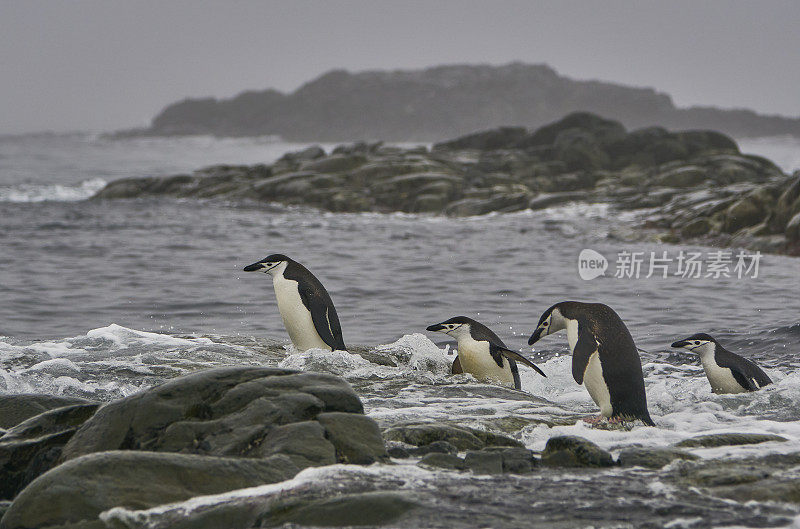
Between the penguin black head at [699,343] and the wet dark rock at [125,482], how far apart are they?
201 inches

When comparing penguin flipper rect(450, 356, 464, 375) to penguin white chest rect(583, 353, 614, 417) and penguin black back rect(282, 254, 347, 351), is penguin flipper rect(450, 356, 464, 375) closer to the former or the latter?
penguin black back rect(282, 254, 347, 351)

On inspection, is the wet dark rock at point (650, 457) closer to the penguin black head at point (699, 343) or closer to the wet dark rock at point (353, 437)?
the wet dark rock at point (353, 437)

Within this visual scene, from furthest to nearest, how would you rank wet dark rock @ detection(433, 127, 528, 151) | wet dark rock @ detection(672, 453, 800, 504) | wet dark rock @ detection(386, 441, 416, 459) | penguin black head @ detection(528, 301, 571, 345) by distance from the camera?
wet dark rock @ detection(433, 127, 528, 151) → penguin black head @ detection(528, 301, 571, 345) → wet dark rock @ detection(386, 441, 416, 459) → wet dark rock @ detection(672, 453, 800, 504)

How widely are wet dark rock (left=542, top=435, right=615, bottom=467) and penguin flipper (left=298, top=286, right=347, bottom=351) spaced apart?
4.03 metres

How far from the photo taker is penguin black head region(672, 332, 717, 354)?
836cm

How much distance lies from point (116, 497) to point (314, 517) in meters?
0.93

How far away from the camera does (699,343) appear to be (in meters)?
8.47

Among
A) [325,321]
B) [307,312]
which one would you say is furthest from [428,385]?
[307,312]

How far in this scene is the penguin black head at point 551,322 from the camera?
751cm

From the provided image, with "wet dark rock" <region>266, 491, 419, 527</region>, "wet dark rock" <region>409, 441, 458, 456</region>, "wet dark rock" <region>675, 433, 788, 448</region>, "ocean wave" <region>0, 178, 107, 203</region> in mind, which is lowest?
"wet dark rock" <region>675, 433, 788, 448</region>

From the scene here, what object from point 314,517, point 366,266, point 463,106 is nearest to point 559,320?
point 314,517

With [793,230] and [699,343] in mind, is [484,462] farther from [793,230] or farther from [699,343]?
[793,230]

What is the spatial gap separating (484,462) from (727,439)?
1668 mm

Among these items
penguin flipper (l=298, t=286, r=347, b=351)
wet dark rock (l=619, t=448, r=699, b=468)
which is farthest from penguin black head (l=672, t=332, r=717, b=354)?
wet dark rock (l=619, t=448, r=699, b=468)
